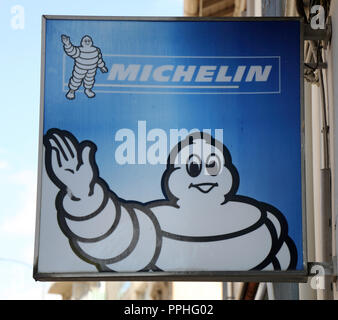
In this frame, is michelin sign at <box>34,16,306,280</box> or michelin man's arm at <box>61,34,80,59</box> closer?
michelin sign at <box>34,16,306,280</box>

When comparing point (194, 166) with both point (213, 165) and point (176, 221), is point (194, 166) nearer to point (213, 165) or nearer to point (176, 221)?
point (213, 165)

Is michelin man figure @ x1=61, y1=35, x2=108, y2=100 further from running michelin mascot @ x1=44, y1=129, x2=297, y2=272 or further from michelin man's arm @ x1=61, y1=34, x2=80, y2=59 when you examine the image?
running michelin mascot @ x1=44, y1=129, x2=297, y2=272

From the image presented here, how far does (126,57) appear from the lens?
6.51 m

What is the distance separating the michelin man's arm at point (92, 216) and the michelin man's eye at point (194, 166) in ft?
1.31

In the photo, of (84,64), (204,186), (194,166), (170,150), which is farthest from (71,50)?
(204,186)

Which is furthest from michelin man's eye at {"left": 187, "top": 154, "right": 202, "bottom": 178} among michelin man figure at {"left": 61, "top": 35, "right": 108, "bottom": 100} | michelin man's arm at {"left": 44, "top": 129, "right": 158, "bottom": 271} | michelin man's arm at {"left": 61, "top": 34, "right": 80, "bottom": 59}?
michelin man's arm at {"left": 61, "top": 34, "right": 80, "bottom": 59}

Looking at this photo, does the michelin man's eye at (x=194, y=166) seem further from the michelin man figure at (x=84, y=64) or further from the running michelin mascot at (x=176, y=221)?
the michelin man figure at (x=84, y=64)

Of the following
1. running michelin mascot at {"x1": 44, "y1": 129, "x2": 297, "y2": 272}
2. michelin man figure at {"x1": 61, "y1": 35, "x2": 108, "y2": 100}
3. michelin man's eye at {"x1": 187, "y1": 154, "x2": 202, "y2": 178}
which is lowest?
running michelin mascot at {"x1": 44, "y1": 129, "x2": 297, "y2": 272}

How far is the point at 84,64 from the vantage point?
6508 mm

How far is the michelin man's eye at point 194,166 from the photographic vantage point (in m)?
6.28

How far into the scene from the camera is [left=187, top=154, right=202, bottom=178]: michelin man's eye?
628 cm

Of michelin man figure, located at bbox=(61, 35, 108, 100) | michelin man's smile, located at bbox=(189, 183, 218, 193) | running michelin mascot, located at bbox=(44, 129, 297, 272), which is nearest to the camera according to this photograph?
running michelin mascot, located at bbox=(44, 129, 297, 272)
